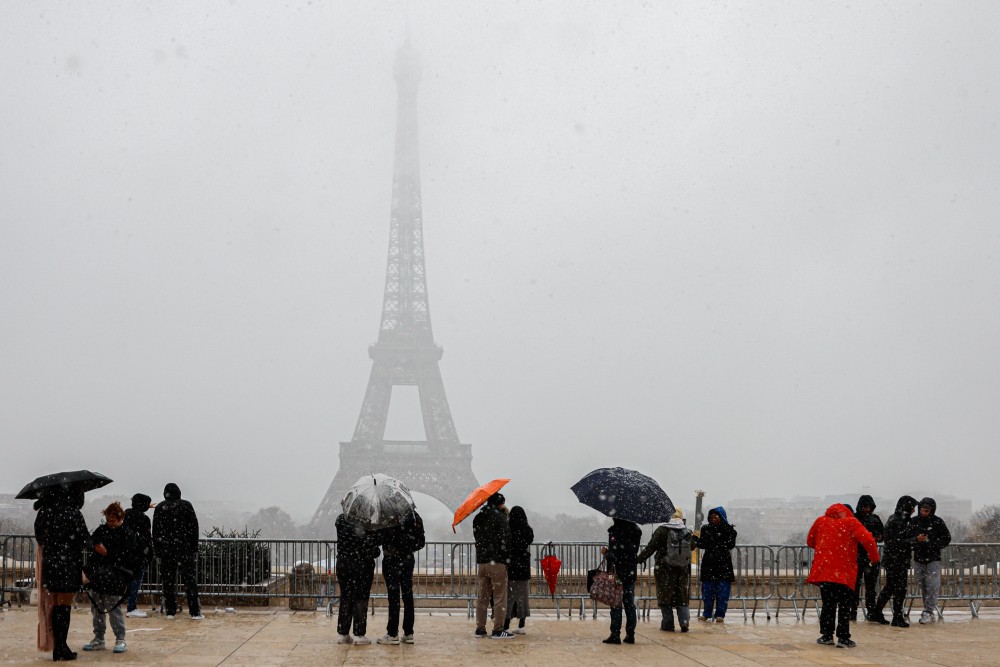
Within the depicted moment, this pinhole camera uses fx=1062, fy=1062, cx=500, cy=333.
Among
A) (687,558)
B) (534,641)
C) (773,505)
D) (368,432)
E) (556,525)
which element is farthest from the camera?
(773,505)

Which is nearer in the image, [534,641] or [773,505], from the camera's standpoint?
[534,641]

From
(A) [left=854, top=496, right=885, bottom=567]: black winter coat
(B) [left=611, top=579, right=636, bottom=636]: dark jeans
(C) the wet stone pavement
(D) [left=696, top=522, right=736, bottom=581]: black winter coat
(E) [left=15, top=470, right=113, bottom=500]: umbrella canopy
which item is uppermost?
(E) [left=15, top=470, right=113, bottom=500]: umbrella canopy

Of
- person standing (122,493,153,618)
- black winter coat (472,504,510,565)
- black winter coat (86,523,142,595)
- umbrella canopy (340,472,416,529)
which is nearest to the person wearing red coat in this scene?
black winter coat (472,504,510,565)

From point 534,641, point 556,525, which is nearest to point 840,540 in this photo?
point 534,641

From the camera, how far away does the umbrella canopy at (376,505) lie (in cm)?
964

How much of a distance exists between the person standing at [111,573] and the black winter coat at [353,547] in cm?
186

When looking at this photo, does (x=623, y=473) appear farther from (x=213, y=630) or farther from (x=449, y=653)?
(x=213, y=630)

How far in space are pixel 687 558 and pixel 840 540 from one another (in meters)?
1.83

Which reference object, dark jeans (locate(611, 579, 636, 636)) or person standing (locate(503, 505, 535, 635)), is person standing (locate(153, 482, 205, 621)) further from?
dark jeans (locate(611, 579, 636, 636))

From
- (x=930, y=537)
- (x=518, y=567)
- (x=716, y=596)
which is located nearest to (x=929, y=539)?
(x=930, y=537)

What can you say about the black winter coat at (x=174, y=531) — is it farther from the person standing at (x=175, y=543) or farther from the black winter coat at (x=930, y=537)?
the black winter coat at (x=930, y=537)

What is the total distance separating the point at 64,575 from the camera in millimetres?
8711

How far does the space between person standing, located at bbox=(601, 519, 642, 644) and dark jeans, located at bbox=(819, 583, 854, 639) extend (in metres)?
1.82

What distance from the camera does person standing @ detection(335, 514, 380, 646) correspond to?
9805mm
